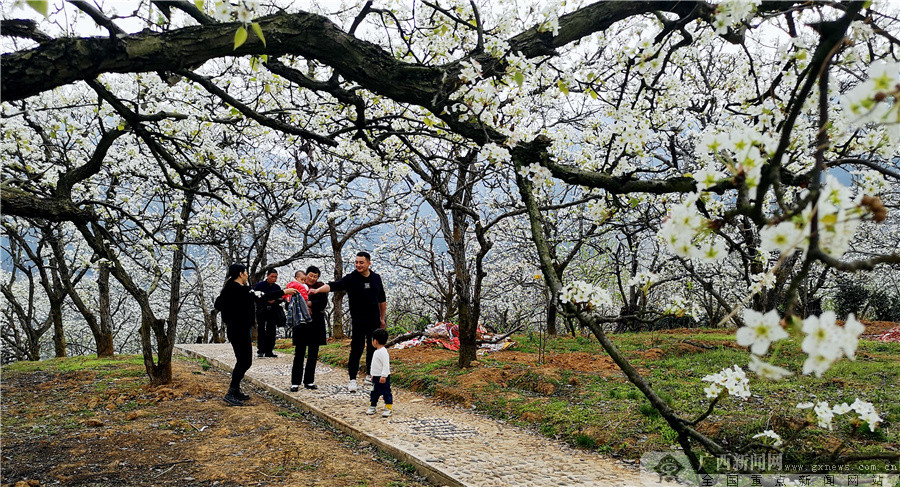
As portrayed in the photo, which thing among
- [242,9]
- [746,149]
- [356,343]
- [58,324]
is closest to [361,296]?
[356,343]

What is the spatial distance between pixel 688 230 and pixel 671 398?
5.26 m

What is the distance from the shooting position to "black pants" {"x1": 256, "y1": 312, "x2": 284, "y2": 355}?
10172mm

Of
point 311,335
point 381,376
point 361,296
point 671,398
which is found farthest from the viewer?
point 311,335

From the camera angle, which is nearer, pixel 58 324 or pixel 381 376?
pixel 381 376

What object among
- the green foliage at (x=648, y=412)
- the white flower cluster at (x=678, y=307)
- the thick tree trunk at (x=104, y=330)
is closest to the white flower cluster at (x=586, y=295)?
the white flower cluster at (x=678, y=307)

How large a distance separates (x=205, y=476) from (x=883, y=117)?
5.01 metres

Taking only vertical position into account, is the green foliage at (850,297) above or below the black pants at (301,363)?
above

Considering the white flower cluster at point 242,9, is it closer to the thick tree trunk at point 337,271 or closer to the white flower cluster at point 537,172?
the white flower cluster at point 537,172

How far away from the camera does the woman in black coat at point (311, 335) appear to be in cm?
738

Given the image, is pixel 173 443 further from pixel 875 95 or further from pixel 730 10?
pixel 875 95

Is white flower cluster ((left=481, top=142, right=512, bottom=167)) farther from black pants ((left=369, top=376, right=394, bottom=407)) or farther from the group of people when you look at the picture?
black pants ((left=369, top=376, right=394, bottom=407))

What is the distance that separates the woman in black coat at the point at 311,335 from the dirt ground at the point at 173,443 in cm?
58

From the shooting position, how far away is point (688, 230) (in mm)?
1417

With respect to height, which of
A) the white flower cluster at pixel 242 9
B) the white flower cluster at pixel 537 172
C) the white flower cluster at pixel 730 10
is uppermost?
the white flower cluster at pixel 730 10
